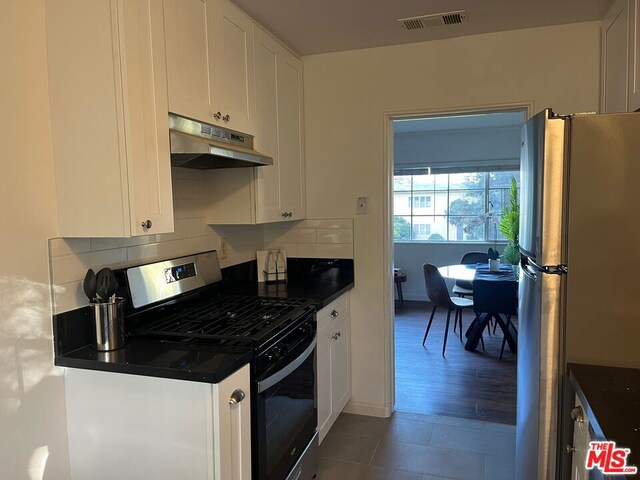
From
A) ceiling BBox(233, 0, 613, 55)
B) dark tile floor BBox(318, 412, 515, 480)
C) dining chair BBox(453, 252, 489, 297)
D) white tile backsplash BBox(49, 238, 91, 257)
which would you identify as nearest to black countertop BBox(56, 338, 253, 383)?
white tile backsplash BBox(49, 238, 91, 257)

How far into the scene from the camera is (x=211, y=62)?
211 cm

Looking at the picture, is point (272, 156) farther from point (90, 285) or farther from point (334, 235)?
point (90, 285)

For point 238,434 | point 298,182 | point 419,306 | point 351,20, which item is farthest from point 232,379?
point 419,306

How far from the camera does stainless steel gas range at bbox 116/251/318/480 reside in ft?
5.86

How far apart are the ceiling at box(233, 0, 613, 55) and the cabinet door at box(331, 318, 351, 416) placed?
1.72 metres

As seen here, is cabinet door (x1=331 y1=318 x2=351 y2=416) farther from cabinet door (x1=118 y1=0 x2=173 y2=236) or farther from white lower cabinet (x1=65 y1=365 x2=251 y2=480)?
cabinet door (x1=118 y1=0 x2=173 y2=236)

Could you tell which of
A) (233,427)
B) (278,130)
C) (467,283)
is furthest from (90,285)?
(467,283)

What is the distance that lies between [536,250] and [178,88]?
149 cm

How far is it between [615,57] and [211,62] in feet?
6.29

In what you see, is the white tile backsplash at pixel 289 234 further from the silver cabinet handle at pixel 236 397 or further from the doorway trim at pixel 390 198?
the silver cabinet handle at pixel 236 397

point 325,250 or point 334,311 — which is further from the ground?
point 325,250

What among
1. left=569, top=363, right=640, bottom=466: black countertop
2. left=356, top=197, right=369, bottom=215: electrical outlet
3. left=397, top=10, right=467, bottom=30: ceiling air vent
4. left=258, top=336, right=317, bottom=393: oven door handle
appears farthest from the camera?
left=356, top=197, right=369, bottom=215: electrical outlet

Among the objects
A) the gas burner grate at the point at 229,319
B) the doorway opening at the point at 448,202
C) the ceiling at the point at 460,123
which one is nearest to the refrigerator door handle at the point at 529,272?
the gas burner grate at the point at 229,319

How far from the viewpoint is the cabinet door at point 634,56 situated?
6.29 feet
